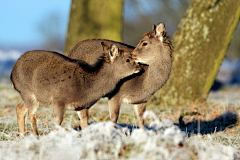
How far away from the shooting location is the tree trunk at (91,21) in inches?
506

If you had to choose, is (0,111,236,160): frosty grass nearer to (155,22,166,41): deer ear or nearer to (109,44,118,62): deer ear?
(109,44,118,62): deer ear

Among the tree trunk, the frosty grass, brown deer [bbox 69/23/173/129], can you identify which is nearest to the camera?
the frosty grass

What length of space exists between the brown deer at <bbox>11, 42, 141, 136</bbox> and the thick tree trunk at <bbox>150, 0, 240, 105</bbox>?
415 centimetres

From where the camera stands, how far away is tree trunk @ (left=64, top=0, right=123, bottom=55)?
506 inches

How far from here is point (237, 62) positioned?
27.9m

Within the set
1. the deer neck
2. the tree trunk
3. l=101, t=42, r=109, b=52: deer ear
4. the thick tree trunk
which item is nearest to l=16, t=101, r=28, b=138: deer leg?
l=101, t=42, r=109, b=52: deer ear

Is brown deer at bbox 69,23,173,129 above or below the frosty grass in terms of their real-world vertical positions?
above

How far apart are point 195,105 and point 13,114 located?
498 cm

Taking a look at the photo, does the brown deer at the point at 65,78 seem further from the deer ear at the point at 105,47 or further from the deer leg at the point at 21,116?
the deer leg at the point at 21,116

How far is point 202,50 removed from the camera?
1041 cm

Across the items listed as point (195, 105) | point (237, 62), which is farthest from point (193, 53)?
point (237, 62)

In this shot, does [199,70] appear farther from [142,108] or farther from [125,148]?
[125,148]

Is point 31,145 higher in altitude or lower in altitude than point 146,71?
lower

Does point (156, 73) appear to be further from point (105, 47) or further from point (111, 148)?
point (111, 148)
